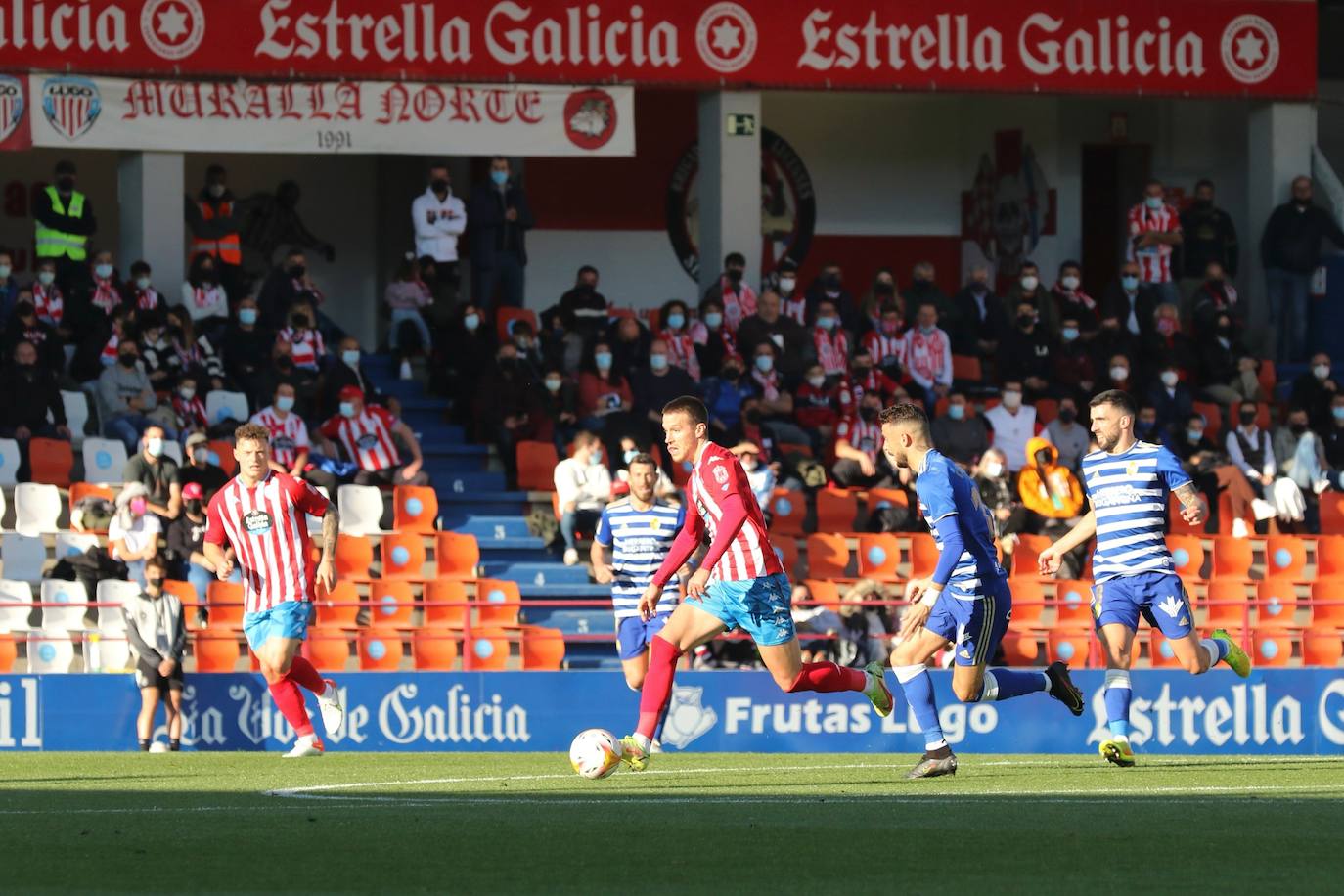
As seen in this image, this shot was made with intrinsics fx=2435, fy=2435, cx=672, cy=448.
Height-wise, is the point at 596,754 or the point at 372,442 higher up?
the point at 372,442

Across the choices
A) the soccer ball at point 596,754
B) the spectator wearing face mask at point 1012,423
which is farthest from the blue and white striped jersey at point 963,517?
the spectator wearing face mask at point 1012,423

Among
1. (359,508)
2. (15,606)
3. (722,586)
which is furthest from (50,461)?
(722,586)

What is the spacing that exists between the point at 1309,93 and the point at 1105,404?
15.3 m

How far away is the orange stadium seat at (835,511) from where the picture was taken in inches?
813

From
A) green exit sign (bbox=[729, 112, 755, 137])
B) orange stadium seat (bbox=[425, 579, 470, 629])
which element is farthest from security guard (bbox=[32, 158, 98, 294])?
green exit sign (bbox=[729, 112, 755, 137])

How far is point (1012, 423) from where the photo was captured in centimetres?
2230

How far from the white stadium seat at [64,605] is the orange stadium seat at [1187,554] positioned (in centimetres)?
905

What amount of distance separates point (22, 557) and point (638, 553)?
241 inches

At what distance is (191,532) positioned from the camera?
18203mm

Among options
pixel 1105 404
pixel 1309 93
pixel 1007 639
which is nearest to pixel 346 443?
pixel 1007 639

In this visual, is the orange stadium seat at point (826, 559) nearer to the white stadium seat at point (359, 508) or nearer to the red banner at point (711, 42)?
the white stadium seat at point (359, 508)

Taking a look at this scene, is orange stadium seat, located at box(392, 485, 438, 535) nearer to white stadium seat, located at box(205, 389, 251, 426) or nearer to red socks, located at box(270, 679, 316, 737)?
white stadium seat, located at box(205, 389, 251, 426)

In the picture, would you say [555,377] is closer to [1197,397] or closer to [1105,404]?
[1197,397]

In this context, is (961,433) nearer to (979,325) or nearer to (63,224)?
(979,325)
